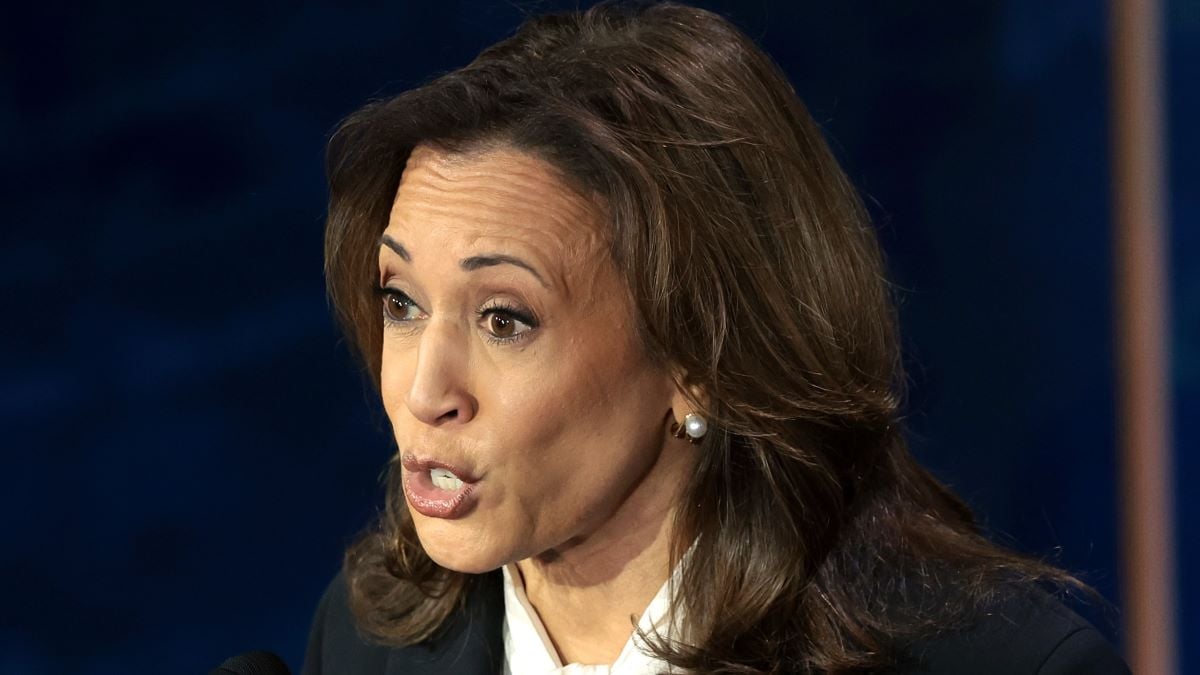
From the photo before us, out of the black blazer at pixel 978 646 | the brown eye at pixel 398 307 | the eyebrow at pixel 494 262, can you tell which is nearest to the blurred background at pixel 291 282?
the black blazer at pixel 978 646

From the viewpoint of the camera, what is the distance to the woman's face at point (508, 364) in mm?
1288

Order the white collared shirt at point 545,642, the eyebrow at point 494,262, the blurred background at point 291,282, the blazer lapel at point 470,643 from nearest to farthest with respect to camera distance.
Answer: the eyebrow at point 494,262 < the white collared shirt at point 545,642 < the blazer lapel at point 470,643 < the blurred background at point 291,282

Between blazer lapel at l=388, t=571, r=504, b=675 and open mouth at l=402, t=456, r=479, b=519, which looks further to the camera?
blazer lapel at l=388, t=571, r=504, b=675

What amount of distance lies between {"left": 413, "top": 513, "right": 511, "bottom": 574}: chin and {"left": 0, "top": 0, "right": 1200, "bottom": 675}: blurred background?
2.63 ft

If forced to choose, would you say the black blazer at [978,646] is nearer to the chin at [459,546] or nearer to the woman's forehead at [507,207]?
the chin at [459,546]

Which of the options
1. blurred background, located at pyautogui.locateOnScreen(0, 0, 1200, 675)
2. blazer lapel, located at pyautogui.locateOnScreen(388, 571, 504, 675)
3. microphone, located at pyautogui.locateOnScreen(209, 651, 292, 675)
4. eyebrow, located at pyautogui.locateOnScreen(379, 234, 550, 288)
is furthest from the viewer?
blurred background, located at pyautogui.locateOnScreen(0, 0, 1200, 675)

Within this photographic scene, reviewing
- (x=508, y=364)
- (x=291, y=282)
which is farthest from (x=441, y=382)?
(x=291, y=282)

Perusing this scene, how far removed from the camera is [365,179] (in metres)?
Result: 1.45

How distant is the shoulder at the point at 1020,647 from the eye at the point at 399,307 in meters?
0.52

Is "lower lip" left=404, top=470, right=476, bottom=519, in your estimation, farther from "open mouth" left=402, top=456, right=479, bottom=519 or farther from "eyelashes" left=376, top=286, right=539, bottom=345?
"eyelashes" left=376, top=286, right=539, bottom=345

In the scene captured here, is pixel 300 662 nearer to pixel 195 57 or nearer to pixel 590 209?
pixel 195 57

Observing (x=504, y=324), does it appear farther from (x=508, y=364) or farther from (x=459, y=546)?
(x=459, y=546)

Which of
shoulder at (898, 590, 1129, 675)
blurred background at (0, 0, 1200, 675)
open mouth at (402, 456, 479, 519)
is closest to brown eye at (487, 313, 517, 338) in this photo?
open mouth at (402, 456, 479, 519)

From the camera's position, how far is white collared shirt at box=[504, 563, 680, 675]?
4.57ft
